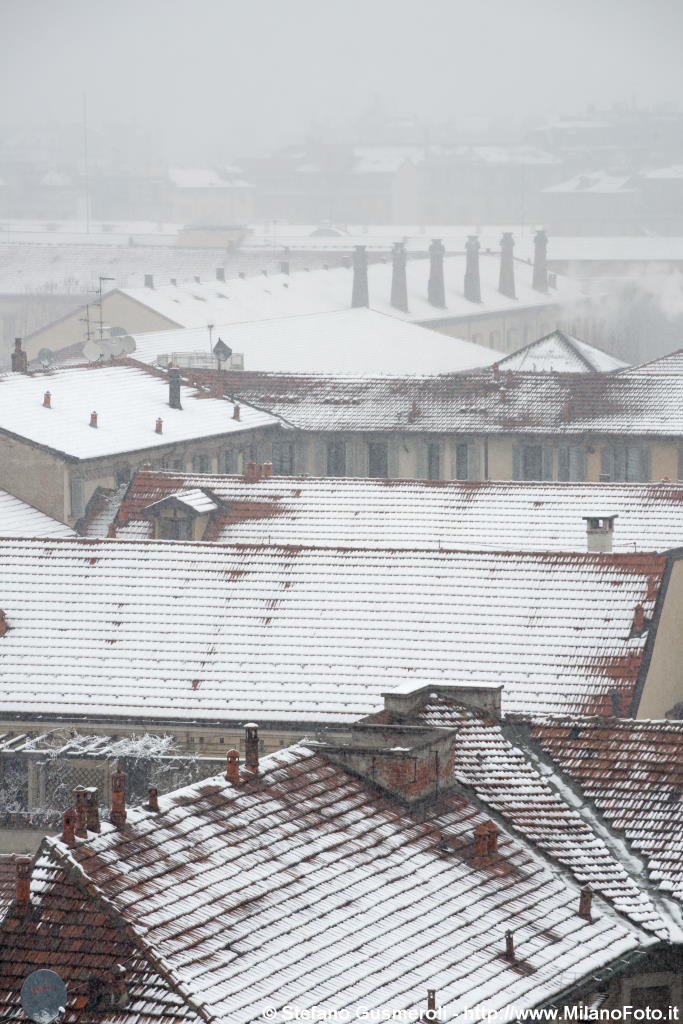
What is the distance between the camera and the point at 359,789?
72.9 ft

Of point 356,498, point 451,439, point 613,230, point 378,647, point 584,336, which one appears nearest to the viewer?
point 378,647

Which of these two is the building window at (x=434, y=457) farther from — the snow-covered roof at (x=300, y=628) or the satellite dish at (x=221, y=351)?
Answer: the snow-covered roof at (x=300, y=628)

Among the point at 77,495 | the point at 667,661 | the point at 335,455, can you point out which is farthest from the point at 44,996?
the point at 335,455

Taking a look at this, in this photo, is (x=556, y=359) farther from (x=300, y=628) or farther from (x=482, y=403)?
(x=300, y=628)

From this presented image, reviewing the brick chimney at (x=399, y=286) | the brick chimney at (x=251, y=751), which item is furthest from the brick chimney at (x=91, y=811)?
the brick chimney at (x=399, y=286)

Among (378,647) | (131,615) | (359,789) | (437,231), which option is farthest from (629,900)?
(437,231)

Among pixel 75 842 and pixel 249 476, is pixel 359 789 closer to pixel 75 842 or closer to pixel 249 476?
pixel 75 842

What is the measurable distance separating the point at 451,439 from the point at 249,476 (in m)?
19.5

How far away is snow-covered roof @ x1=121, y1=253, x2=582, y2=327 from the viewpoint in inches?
4109

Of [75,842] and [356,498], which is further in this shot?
[356,498]

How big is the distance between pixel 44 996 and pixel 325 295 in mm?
101151

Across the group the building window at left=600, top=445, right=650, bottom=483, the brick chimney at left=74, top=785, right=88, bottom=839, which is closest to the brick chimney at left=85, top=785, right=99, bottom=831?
the brick chimney at left=74, top=785, right=88, bottom=839

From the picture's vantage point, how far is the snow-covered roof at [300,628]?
105 feet

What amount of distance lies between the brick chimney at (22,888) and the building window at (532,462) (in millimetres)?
46962
